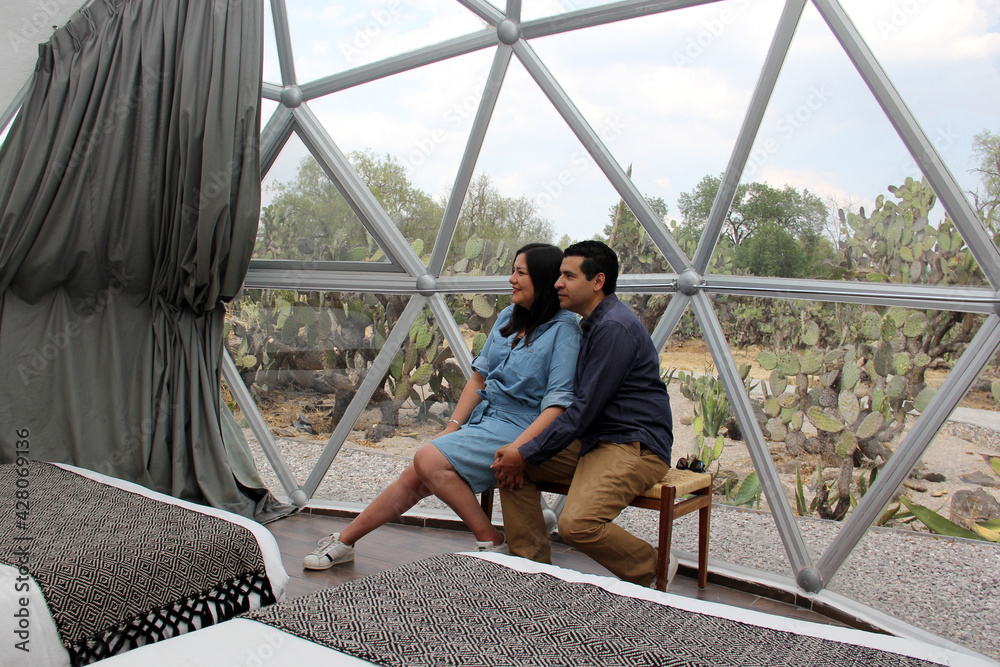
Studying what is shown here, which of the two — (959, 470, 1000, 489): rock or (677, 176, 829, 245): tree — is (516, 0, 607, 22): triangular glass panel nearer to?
(677, 176, 829, 245): tree

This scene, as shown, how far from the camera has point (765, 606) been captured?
3189mm

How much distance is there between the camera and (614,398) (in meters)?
3.09

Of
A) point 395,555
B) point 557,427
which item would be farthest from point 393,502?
point 557,427

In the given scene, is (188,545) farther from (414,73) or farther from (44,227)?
(414,73)

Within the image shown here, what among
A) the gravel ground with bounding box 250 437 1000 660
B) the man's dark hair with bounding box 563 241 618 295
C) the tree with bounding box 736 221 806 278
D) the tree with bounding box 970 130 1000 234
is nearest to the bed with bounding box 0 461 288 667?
the man's dark hair with bounding box 563 241 618 295

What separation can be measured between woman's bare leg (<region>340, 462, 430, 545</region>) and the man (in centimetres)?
48

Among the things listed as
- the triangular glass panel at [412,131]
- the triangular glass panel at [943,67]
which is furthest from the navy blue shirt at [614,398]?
the triangular glass panel at [412,131]

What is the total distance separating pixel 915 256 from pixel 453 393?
8.92 feet

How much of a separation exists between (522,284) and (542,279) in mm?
103

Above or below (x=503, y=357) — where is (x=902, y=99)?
above

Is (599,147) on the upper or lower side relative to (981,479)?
upper

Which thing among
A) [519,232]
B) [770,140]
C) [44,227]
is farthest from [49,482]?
[770,140]

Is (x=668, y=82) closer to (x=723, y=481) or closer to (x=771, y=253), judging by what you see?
(x=771, y=253)

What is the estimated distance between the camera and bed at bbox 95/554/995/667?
130 centimetres
